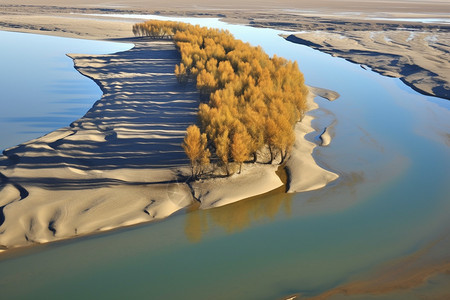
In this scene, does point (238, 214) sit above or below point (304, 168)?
below

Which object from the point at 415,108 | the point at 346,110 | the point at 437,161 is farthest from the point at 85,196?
the point at 415,108

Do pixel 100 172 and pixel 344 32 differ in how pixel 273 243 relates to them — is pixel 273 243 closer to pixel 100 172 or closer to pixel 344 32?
pixel 100 172

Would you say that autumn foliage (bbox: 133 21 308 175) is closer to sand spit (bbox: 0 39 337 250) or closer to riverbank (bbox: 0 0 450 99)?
sand spit (bbox: 0 39 337 250)

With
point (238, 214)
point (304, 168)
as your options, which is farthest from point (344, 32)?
point (238, 214)

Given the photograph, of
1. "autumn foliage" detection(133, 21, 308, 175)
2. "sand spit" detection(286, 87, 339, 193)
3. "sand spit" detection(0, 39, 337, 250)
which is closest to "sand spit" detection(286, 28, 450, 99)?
"autumn foliage" detection(133, 21, 308, 175)

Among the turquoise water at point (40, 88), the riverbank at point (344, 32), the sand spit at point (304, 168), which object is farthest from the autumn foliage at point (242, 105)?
the riverbank at point (344, 32)
